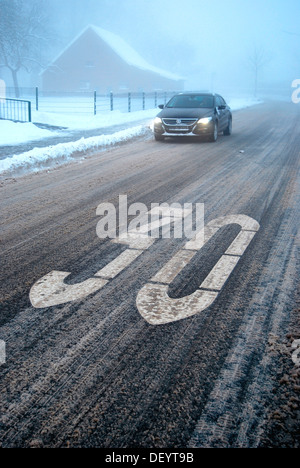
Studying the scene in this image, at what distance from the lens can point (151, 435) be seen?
2322 millimetres

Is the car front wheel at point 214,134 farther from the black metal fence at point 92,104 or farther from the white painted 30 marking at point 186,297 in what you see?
the black metal fence at point 92,104

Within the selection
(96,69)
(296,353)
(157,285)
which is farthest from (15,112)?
(96,69)

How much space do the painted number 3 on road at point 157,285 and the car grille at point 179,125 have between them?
10.0 metres

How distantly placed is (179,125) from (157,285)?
11.5 metres

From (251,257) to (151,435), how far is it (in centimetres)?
275

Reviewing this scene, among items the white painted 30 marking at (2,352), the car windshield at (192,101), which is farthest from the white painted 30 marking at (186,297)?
the car windshield at (192,101)

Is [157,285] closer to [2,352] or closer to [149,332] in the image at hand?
[149,332]

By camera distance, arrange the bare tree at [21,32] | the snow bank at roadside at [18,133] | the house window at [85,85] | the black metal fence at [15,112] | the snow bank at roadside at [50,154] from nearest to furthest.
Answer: the snow bank at roadside at [50,154], the snow bank at roadside at [18,133], the black metal fence at [15,112], the bare tree at [21,32], the house window at [85,85]

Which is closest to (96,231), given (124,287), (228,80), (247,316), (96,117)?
(124,287)

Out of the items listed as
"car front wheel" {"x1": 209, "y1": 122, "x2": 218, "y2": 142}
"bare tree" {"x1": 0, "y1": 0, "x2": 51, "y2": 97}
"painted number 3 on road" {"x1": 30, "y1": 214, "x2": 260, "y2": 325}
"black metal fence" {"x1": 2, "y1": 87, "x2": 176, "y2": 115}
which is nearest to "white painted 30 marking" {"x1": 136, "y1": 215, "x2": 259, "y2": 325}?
"painted number 3 on road" {"x1": 30, "y1": 214, "x2": 260, "y2": 325}

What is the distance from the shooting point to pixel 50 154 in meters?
12.0

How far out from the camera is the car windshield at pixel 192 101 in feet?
52.3

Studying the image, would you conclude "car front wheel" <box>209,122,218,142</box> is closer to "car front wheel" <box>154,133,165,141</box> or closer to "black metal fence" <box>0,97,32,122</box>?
"car front wheel" <box>154,133,165,141</box>

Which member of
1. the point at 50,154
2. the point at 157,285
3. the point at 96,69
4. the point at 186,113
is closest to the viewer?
the point at 157,285
